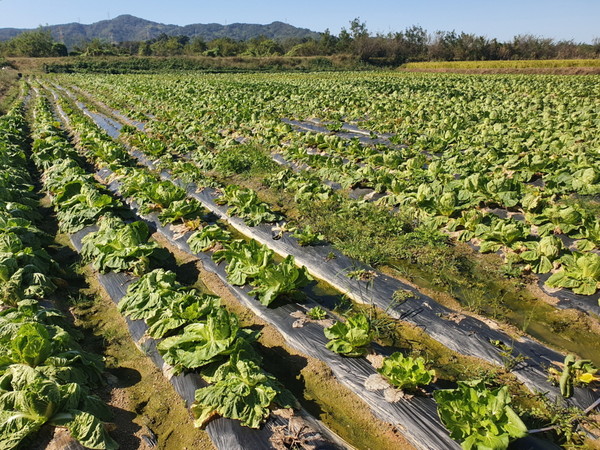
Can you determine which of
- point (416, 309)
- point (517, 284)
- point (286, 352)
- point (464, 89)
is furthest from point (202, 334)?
point (464, 89)

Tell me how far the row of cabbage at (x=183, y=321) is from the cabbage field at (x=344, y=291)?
0.02m

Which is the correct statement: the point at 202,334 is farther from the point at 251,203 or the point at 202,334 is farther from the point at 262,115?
the point at 262,115

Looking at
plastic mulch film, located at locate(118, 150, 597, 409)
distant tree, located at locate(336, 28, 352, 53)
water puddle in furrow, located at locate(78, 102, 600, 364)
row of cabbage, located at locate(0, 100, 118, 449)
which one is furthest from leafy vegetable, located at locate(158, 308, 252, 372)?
distant tree, located at locate(336, 28, 352, 53)

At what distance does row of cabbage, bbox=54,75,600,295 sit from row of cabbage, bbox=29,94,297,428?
3945mm

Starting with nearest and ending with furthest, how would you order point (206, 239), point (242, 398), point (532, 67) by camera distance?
point (242, 398), point (206, 239), point (532, 67)

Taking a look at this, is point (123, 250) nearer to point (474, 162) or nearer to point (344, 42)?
point (474, 162)

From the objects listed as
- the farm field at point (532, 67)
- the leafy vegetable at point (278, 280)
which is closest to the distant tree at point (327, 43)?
the farm field at point (532, 67)

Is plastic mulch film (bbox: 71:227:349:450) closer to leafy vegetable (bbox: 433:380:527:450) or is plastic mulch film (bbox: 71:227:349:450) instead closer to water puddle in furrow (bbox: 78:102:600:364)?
leafy vegetable (bbox: 433:380:527:450)

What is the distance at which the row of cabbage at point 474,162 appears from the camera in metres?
5.86

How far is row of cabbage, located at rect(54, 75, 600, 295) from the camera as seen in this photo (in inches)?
231

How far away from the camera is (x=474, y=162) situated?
9078mm

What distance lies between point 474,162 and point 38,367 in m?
8.84

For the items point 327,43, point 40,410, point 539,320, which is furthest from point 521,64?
point 40,410

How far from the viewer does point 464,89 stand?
80.4 feet
